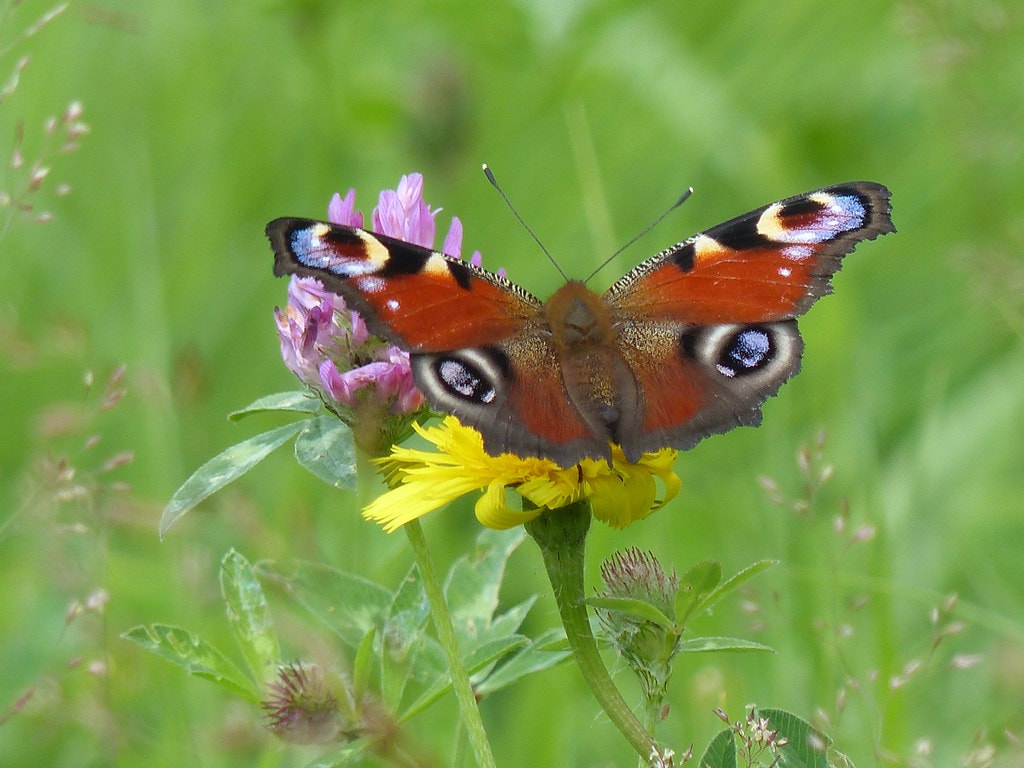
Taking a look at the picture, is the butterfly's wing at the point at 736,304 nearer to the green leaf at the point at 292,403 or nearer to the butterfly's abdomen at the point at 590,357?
the butterfly's abdomen at the point at 590,357

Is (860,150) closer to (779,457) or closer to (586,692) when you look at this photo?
(779,457)

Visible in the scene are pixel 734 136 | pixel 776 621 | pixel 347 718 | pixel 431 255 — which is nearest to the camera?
pixel 347 718

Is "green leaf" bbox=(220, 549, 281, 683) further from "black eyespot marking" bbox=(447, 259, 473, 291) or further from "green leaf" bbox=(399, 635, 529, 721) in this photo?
"black eyespot marking" bbox=(447, 259, 473, 291)

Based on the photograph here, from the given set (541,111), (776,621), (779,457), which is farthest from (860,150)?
(776,621)

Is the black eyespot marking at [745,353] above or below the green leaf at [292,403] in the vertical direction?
below

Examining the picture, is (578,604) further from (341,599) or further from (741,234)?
(741,234)

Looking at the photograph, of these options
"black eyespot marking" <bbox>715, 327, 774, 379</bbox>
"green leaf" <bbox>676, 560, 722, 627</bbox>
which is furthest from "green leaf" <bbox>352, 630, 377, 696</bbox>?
"black eyespot marking" <bbox>715, 327, 774, 379</bbox>

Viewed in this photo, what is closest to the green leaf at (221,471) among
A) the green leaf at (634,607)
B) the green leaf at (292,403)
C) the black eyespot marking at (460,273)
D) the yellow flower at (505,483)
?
the green leaf at (292,403)
